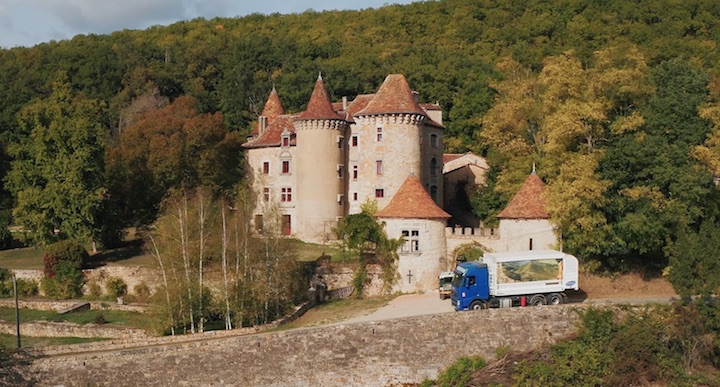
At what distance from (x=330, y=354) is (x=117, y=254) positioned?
22.2m

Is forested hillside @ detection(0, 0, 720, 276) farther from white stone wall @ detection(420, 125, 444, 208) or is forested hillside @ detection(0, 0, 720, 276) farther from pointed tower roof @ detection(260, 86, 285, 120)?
pointed tower roof @ detection(260, 86, 285, 120)

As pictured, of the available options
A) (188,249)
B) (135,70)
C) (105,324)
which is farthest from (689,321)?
(135,70)

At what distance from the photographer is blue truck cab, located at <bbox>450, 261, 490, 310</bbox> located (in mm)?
29688

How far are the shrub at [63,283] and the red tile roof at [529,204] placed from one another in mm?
21944

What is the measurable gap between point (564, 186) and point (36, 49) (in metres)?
74.4

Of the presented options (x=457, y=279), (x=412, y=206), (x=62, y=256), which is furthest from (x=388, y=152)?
(x=62, y=256)

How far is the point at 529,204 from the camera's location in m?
35.8

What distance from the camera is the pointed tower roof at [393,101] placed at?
42406 millimetres

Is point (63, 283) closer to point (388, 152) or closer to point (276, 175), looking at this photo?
point (276, 175)

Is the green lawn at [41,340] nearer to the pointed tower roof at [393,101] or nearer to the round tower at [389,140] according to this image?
the round tower at [389,140]

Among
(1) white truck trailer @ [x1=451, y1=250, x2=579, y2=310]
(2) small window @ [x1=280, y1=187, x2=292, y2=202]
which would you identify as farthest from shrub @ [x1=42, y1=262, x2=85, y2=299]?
(1) white truck trailer @ [x1=451, y1=250, x2=579, y2=310]

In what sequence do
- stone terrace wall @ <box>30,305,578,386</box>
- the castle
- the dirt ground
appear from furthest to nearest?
the castle
the dirt ground
stone terrace wall @ <box>30,305,578,386</box>

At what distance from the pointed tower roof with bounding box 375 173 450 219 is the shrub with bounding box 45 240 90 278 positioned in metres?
16.0

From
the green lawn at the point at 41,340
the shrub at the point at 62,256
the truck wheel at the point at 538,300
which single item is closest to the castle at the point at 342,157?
the shrub at the point at 62,256
